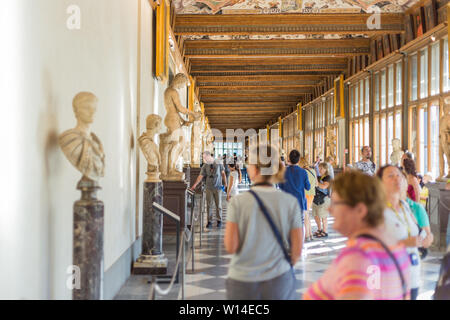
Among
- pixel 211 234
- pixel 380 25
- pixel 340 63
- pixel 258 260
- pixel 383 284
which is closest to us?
pixel 383 284

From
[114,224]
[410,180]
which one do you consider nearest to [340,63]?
[410,180]

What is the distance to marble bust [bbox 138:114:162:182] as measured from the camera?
636 centimetres

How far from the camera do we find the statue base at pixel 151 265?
638cm

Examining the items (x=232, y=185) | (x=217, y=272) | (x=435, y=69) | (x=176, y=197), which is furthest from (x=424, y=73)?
(x=217, y=272)

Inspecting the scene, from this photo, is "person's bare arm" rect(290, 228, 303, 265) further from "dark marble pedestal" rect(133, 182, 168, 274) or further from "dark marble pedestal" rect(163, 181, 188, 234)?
"dark marble pedestal" rect(163, 181, 188, 234)

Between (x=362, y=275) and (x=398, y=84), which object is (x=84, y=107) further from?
(x=398, y=84)

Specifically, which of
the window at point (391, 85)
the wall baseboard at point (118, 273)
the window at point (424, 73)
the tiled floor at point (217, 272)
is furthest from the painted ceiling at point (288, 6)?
the wall baseboard at point (118, 273)

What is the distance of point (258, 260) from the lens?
2766mm

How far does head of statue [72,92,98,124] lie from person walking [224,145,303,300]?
122 cm

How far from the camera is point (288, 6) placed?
12.9 m

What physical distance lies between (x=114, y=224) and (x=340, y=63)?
16.3 metres

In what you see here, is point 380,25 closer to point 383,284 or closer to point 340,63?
point 340,63

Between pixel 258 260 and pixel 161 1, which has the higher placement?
pixel 161 1

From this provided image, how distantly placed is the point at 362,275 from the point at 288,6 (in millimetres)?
11966
